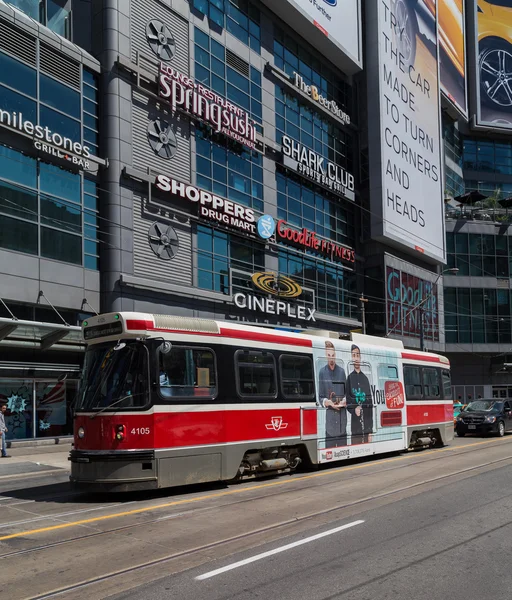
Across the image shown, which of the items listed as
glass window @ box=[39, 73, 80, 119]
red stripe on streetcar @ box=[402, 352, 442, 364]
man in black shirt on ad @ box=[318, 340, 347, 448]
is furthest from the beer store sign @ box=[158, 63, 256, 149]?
man in black shirt on ad @ box=[318, 340, 347, 448]

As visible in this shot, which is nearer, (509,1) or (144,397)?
(144,397)

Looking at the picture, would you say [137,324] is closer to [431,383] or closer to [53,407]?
[431,383]

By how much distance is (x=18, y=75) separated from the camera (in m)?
22.8

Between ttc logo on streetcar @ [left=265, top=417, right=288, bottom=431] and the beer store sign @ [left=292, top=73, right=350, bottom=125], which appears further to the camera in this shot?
the beer store sign @ [left=292, top=73, right=350, bottom=125]

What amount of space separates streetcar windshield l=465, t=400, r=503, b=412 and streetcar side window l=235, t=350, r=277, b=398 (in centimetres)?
1655

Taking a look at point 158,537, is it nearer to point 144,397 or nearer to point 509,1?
point 144,397

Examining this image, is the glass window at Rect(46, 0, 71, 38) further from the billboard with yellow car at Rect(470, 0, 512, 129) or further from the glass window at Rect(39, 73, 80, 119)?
the billboard with yellow car at Rect(470, 0, 512, 129)

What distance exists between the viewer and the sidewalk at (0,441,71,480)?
1738cm

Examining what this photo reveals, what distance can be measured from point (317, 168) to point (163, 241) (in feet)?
50.4

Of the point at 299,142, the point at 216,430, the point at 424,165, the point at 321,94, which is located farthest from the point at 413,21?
the point at 216,430

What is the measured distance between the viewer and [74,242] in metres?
24.4

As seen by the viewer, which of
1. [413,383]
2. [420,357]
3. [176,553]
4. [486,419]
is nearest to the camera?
[176,553]

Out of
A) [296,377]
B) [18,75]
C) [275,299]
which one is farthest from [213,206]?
[296,377]

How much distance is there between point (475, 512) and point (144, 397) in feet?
18.8
